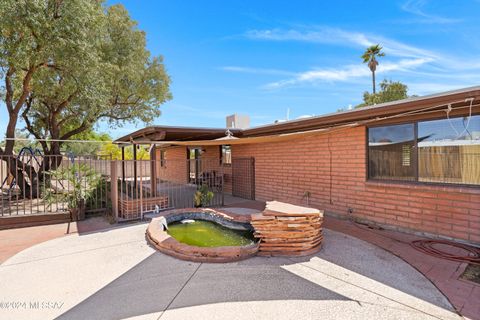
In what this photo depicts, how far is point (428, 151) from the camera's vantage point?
580 centimetres

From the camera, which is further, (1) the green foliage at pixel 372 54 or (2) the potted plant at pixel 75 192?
(1) the green foliage at pixel 372 54

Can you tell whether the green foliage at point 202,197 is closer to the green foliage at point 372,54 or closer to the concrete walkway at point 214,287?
the concrete walkway at point 214,287

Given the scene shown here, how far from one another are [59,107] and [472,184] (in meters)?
15.9

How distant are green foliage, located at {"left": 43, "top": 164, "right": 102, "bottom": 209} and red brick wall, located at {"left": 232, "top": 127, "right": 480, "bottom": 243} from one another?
6.65 meters

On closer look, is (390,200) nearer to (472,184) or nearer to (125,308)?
(472,184)

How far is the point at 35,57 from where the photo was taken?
8.46 meters

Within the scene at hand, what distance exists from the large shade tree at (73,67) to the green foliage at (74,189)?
3.45 feet

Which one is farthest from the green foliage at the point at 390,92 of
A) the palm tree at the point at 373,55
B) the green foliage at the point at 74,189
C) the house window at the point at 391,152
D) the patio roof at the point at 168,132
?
the green foliage at the point at 74,189

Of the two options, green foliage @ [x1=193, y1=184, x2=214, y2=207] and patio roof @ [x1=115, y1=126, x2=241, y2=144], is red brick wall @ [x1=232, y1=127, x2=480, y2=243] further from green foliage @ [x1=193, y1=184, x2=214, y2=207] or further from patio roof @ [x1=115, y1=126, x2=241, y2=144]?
green foliage @ [x1=193, y1=184, x2=214, y2=207]

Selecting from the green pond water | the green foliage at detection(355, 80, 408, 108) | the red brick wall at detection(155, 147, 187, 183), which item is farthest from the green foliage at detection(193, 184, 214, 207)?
the green foliage at detection(355, 80, 408, 108)

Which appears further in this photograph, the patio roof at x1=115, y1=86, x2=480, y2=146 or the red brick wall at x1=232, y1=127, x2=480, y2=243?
the red brick wall at x1=232, y1=127, x2=480, y2=243

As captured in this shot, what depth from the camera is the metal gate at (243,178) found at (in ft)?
37.4

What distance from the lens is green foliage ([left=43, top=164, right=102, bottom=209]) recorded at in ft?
26.4

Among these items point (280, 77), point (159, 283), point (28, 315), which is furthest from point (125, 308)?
point (280, 77)
